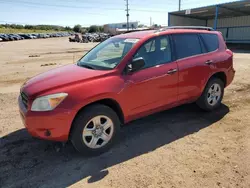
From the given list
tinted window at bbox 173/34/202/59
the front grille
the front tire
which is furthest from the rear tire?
the front grille

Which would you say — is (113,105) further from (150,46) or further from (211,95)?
(211,95)

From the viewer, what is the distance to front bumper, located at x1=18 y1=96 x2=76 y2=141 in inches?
118

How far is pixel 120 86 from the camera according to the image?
3426 mm

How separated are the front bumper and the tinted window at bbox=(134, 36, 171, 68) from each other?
150 cm

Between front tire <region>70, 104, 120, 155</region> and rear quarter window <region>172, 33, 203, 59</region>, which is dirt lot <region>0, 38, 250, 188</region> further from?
rear quarter window <region>172, 33, 203, 59</region>

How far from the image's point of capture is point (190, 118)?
4.71m

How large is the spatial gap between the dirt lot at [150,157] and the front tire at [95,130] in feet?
0.52

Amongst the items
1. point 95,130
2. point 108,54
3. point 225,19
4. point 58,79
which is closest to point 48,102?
point 58,79

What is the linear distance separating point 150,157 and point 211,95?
2.36m

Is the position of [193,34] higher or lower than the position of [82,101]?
higher

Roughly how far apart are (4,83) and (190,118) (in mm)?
7065

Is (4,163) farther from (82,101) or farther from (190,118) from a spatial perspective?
(190,118)

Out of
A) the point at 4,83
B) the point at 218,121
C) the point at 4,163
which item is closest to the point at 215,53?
the point at 218,121

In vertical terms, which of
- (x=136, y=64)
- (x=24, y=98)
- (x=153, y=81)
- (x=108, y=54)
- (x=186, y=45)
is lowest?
(x=24, y=98)
